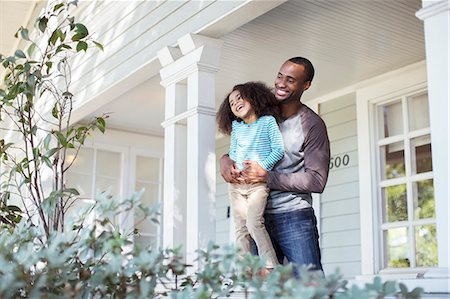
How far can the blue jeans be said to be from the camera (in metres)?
2.98

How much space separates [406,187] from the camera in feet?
18.2

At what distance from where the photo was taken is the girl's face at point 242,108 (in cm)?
331

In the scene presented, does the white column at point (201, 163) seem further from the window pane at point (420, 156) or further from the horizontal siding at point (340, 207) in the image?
the horizontal siding at point (340, 207)

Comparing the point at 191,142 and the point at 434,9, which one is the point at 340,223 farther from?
the point at 434,9

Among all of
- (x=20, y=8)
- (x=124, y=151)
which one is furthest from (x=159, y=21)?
(x=20, y=8)

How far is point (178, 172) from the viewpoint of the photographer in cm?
454

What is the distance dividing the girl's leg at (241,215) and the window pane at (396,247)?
2683 mm

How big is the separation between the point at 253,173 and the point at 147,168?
5.03m

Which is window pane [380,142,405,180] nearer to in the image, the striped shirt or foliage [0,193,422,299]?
the striped shirt

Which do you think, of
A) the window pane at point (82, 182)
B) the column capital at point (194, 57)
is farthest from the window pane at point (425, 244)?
the window pane at point (82, 182)

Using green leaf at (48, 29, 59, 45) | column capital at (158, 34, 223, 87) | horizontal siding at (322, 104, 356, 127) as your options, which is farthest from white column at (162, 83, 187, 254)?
horizontal siding at (322, 104, 356, 127)

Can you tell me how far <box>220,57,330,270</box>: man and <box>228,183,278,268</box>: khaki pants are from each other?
48mm

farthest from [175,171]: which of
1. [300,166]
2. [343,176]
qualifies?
[343,176]

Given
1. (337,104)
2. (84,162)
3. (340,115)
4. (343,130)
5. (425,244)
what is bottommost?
(425,244)
